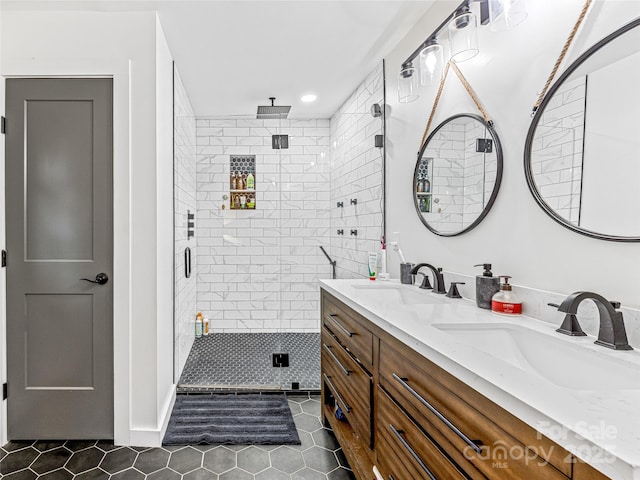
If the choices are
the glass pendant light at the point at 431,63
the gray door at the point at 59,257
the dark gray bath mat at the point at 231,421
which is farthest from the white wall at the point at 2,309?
the glass pendant light at the point at 431,63

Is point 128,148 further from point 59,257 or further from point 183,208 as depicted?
point 183,208

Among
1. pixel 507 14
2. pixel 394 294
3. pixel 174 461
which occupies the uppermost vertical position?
pixel 507 14

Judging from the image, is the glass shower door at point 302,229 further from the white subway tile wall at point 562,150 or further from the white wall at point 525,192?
the white subway tile wall at point 562,150

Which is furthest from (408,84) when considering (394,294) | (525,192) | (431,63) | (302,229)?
(302,229)

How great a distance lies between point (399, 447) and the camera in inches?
47.6

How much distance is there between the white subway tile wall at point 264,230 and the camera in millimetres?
3693

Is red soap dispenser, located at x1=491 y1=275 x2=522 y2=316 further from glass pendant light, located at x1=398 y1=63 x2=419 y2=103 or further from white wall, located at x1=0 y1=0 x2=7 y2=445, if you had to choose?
white wall, located at x1=0 y1=0 x2=7 y2=445

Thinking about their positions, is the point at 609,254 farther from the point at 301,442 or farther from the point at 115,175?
the point at 115,175

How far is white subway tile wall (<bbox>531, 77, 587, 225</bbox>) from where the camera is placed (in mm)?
1189

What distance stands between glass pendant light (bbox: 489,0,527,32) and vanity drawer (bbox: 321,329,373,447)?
4.82 feet

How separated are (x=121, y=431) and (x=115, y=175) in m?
1.46

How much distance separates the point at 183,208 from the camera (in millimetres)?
3086

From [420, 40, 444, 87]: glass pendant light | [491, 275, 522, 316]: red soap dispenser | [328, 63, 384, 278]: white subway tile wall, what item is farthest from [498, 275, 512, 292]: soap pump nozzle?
[328, 63, 384, 278]: white subway tile wall

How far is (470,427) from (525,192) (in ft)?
3.12
